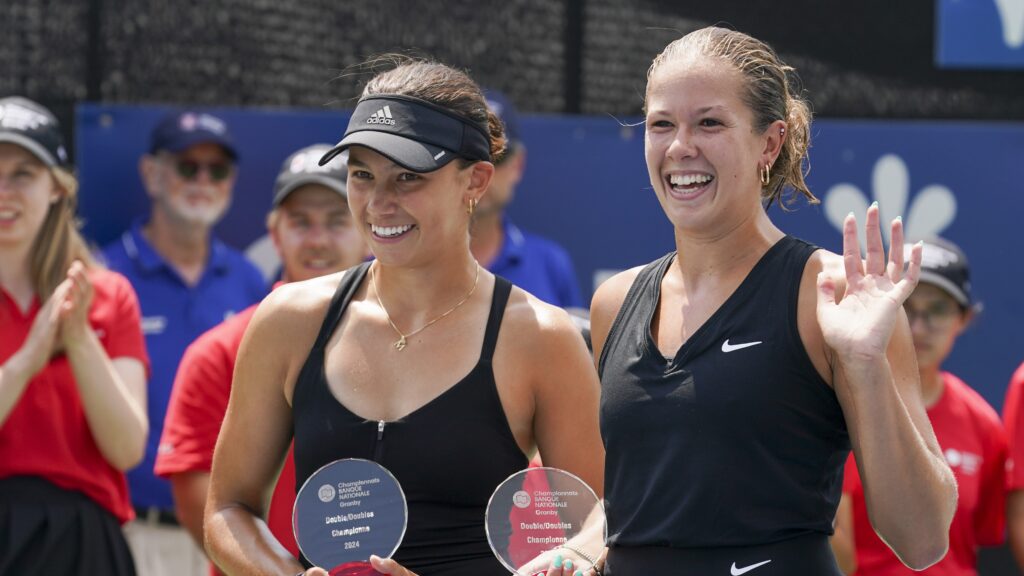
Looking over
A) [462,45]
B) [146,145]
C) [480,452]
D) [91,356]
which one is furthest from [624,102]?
[480,452]

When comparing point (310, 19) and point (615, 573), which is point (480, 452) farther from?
point (310, 19)

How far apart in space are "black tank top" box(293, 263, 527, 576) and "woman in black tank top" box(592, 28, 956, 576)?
234 mm

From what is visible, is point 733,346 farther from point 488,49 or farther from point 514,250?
point 488,49

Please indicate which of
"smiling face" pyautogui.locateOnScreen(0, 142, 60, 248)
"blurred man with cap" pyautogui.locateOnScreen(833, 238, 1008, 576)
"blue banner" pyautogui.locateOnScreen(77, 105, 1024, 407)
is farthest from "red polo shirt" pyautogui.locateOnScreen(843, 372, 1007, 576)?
"smiling face" pyautogui.locateOnScreen(0, 142, 60, 248)

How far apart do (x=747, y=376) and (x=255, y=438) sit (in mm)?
940

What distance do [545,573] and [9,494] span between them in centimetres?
189

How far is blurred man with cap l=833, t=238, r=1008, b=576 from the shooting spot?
415 cm

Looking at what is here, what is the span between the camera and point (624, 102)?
5152 mm

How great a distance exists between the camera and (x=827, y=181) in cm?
504

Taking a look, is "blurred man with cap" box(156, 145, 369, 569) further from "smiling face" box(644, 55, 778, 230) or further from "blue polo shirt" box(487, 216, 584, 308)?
"smiling face" box(644, 55, 778, 230)

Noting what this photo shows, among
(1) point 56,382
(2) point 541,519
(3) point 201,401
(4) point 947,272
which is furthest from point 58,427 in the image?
(4) point 947,272

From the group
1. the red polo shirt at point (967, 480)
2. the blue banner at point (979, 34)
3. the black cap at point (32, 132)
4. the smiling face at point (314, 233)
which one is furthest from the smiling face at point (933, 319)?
the black cap at point (32, 132)

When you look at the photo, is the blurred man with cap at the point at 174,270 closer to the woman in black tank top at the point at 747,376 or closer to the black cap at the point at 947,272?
the black cap at the point at 947,272

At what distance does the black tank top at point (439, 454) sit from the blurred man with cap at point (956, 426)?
1674 mm
